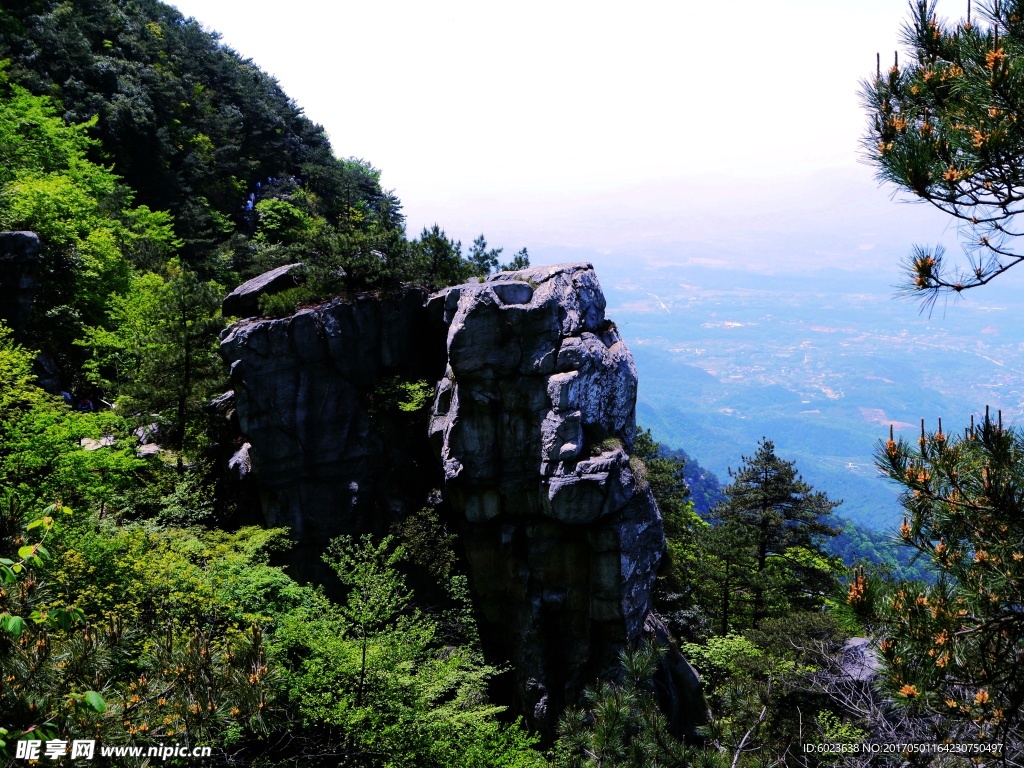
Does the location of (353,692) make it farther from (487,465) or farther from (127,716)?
(487,465)

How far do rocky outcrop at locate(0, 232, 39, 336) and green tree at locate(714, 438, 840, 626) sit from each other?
2638 centimetres

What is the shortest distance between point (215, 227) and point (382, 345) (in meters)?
20.7

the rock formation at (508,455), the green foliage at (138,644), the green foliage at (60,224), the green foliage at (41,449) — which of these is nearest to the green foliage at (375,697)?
the green foliage at (138,644)

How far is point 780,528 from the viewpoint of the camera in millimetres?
23641

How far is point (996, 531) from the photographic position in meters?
5.08

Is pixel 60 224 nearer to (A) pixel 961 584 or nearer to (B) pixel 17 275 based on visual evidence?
(B) pixel 17 275

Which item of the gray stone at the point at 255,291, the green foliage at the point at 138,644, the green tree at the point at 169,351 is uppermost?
the gray stone at the point at 255,291

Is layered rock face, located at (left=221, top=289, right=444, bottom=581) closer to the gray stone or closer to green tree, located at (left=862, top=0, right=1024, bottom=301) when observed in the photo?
the gray stone

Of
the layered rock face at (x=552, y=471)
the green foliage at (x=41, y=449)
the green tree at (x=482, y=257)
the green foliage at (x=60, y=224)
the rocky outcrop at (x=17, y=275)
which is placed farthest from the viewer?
the green tree at (x=482, y=257)

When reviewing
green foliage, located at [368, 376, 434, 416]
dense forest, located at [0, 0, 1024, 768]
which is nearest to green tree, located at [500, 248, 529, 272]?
dense forest, located at [0, 0, 1024, 768]

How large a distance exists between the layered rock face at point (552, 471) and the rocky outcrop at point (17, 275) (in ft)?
44.8

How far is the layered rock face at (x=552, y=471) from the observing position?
57.9 ft

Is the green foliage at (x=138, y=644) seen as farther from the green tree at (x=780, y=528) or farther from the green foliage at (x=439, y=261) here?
the green tree at (x=780, y=528)

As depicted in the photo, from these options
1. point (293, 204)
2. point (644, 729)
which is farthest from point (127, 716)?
point (293, 204)
